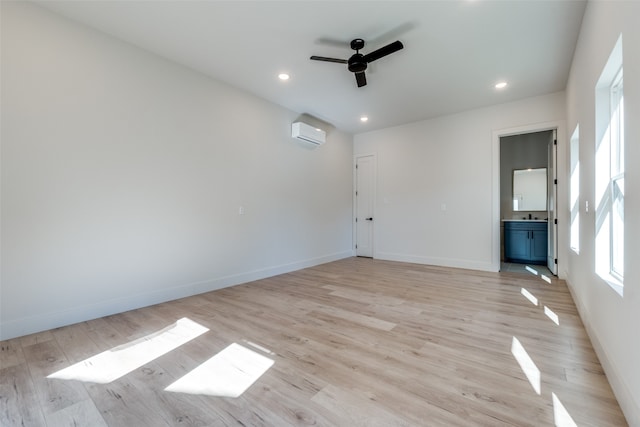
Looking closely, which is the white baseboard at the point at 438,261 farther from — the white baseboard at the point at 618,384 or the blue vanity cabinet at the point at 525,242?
the white baseboard at the point at 618,384

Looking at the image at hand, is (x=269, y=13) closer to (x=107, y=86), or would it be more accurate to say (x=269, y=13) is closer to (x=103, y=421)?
(x=107, y=86)

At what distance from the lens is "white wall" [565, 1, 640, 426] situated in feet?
4.60

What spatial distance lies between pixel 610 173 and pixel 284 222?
404cm

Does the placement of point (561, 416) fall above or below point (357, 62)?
below

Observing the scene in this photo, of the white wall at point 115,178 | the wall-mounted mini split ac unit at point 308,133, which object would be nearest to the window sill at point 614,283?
the white wall at point 115,178

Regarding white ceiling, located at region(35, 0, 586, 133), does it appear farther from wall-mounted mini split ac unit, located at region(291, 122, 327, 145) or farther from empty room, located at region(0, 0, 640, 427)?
wall-mounted mini split ac unit, located at region(291, 122, 327, 145)

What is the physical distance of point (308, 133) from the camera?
5.20m

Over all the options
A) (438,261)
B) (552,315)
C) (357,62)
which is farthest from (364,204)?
(552,315)

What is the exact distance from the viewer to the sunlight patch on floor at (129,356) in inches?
74.7

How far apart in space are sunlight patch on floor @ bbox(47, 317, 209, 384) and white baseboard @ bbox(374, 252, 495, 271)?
438cm

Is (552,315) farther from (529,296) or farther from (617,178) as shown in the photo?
(617,178)

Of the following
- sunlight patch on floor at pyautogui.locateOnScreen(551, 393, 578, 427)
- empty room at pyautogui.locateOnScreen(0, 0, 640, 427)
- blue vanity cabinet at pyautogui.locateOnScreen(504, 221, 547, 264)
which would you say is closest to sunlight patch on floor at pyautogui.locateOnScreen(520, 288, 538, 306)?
empty room at pyautogui.locateOnScreen(0, 0, 640, 427)

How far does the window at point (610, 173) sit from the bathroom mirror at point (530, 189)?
4338 millimetres

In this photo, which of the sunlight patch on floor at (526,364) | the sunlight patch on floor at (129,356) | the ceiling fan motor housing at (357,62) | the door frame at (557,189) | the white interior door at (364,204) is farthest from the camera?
the white interior door at (364,204)
